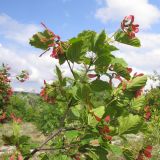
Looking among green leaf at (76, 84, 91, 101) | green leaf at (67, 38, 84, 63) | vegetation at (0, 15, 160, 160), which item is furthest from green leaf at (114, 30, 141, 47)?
green leaf at (76, 84, 91, 101)

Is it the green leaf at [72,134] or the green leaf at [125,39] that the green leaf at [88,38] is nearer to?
the green leaf at [125,39]

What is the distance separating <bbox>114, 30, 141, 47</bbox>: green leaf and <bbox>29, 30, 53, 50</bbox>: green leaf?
0.34 meters

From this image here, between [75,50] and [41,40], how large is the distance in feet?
0.59

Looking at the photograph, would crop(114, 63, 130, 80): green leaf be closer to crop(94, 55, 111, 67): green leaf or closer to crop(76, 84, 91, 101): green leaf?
crop(94, 55, 111, 67): green leaf

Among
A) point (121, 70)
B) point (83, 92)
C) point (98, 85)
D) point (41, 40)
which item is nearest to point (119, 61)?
point (121, 70)

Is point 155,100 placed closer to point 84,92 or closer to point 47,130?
point 47,130

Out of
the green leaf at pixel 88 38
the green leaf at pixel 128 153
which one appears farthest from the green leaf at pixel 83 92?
the green leaf at pixel 128 153

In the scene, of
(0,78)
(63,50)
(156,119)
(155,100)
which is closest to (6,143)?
(63,50)

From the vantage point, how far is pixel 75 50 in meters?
1.92

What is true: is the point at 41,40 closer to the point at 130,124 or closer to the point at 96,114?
the point at 96,114

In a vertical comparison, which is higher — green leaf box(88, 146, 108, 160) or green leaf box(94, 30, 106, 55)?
green leaf box(94, 30, 106, 55)

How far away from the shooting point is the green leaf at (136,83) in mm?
1889

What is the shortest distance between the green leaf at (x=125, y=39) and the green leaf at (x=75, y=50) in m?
0.22

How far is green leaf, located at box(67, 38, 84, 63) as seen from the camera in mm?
1892
